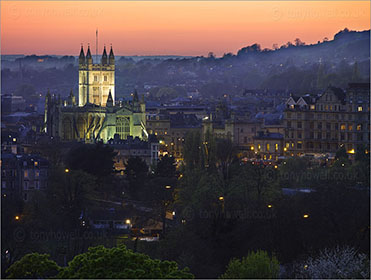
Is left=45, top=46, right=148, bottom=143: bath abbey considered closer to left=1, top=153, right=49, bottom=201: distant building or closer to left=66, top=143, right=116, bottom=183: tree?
left=66, top=143, right=116, bottom=183: tree

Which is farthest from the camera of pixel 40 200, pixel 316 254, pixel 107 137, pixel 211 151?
pixel 107 137

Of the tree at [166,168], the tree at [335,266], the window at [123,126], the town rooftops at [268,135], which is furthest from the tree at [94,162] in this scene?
the tree at [335,266]

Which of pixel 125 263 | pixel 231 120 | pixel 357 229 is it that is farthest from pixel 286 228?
pixel 231 120

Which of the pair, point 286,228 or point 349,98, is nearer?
point 286,228

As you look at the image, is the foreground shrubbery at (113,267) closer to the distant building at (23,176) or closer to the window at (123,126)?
the distant building at (23,176)

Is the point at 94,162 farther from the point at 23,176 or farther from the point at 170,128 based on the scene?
the point at 170,128

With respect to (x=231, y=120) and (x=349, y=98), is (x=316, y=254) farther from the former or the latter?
(x=231, y=120)

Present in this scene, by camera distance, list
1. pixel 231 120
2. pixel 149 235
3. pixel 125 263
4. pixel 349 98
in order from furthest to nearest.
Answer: pixel 231 120
pixel 349 98
pixel 149 235
pixel 125 263
